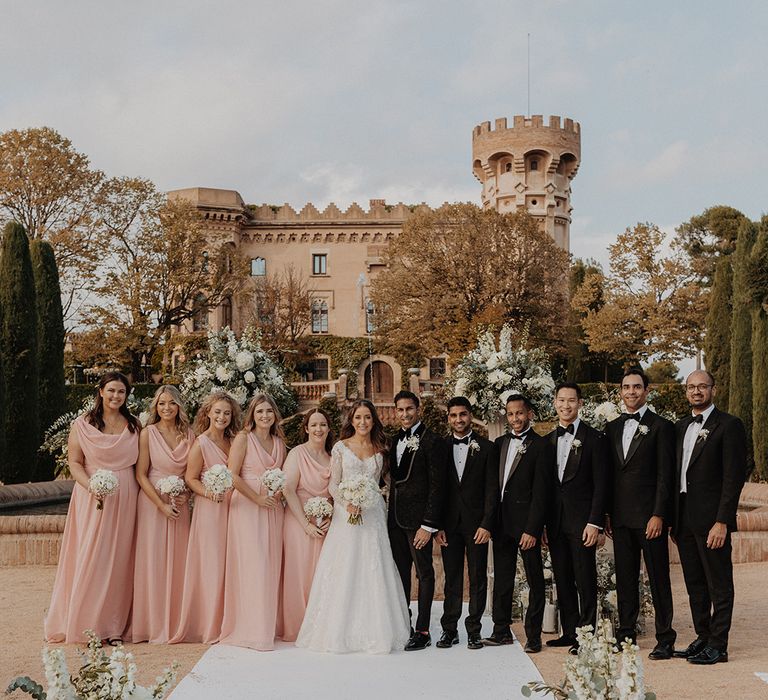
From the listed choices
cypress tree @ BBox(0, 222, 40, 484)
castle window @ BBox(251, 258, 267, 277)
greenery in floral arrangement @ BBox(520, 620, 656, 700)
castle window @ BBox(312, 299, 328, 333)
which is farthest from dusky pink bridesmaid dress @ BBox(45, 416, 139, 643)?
castle window @ BBox(251, 258, 267, 277)

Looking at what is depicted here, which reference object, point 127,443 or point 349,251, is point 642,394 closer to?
point 127,443

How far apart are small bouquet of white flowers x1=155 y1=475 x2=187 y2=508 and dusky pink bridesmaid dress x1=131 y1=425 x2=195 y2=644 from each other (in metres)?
0.12

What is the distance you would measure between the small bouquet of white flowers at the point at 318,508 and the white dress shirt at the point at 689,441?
8.47 feet

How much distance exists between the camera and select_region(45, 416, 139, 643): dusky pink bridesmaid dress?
6.97 meters

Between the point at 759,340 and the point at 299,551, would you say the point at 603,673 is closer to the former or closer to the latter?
the point at 299,551

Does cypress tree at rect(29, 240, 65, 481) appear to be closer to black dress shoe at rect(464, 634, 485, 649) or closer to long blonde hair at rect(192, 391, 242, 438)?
long blonde hair at rect(192, 391, 242, 438)

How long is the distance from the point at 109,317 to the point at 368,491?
29.0m

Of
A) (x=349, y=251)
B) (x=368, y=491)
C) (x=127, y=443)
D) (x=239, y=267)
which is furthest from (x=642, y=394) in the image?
(x=349, y=251)

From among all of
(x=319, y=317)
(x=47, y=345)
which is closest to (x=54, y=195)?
(x=47, y=345)

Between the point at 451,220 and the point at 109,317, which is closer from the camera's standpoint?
the point at 109,317

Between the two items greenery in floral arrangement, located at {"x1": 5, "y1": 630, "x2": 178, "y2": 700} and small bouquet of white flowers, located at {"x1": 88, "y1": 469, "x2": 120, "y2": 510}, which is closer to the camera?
greenery in floral arrangement, located at {"x1": 5, "y1": 630, "x2": 178, "y2": 700}

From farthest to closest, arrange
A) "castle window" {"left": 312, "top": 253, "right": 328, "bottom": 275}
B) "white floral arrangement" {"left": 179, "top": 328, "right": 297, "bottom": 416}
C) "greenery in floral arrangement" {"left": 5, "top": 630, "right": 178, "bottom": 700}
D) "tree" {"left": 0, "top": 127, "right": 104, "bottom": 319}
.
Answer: "castle window" {"left": 312, "top": 253, "right": 328, "bottom": 275} < "tree" {"left": 0, "top": 127, "right": 104, "bottom": 319} < "white floral arrangement" {"left": 179, "top": 328, "right": 297, "bottom": 416} < "greenery in floral arrangement" {"left": 5, "top": 630, "right": 178, "bottom": 700}

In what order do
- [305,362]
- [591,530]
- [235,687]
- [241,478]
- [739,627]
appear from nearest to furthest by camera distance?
[235,687]
[591,530]
[241,478]
[739,627]
[305,362]

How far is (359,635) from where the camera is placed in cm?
655
